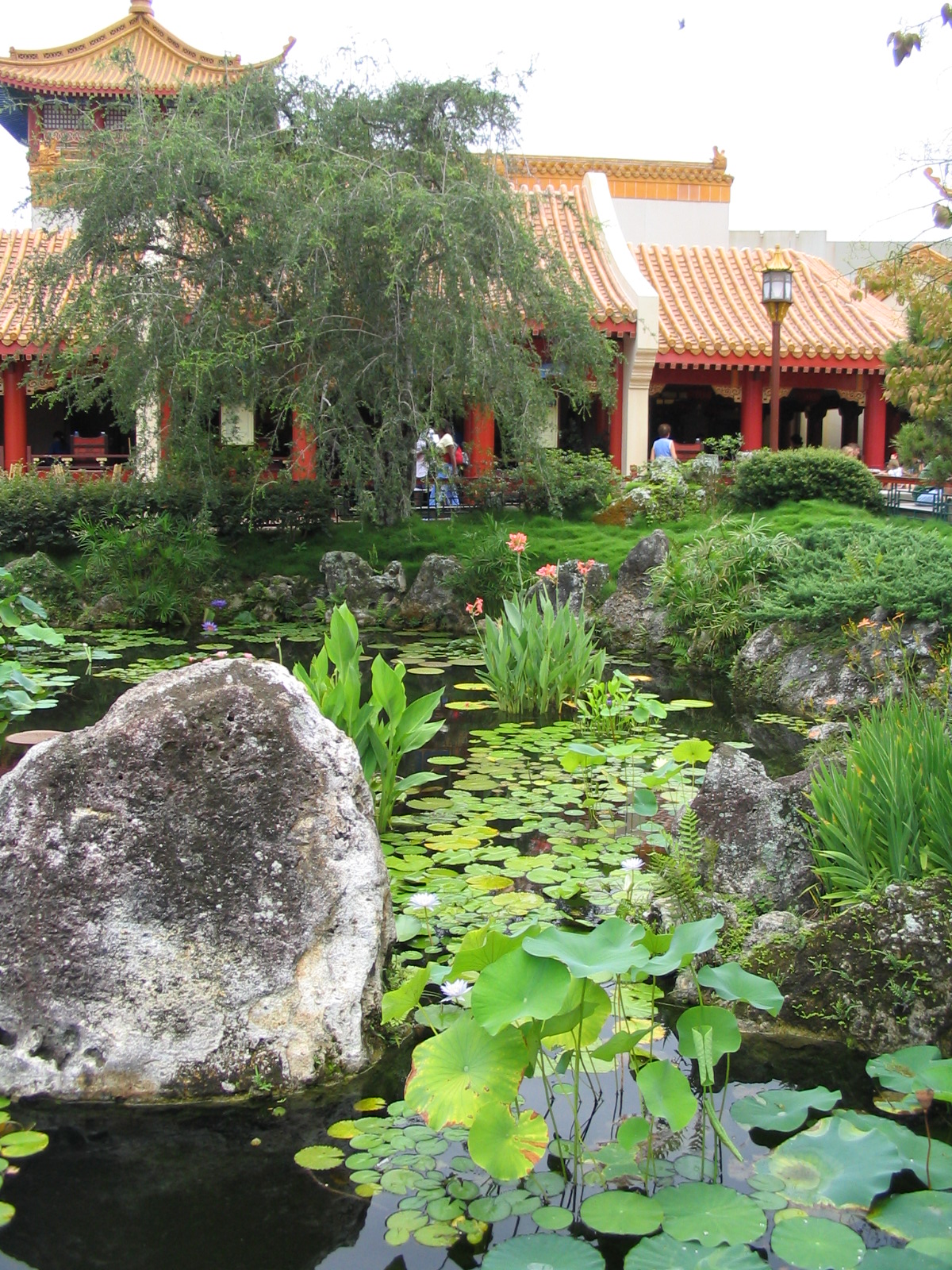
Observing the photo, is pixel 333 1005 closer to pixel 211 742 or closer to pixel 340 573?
pixel 211 742

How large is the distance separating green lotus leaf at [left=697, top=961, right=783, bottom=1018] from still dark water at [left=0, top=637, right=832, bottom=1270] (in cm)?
42

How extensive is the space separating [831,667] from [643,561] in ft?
9.79

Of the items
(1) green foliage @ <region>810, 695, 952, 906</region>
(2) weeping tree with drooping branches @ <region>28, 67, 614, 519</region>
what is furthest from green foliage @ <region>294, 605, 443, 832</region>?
(2) weeping tree with drooping branches @ <region>28, 67, 614, 519</region>

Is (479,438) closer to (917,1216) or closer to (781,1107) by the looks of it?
(781,1107)

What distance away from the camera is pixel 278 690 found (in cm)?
318

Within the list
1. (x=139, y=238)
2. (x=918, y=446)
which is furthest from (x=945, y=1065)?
(x=918, y=446)

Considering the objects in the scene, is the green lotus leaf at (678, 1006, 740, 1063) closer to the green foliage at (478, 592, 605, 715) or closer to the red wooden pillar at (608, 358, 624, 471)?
the green foliage at (478, 592, 605, 715)

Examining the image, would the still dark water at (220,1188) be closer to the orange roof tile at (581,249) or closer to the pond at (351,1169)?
the pond at (351,1169)

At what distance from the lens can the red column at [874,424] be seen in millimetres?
17562

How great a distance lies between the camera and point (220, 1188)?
8.69 feet

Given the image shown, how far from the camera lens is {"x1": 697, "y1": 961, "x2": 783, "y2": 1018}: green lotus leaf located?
8.55ft

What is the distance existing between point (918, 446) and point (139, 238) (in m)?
9.05

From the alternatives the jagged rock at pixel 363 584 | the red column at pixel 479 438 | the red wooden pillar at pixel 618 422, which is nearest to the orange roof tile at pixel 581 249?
the red wooden pillar at pixel 618 422

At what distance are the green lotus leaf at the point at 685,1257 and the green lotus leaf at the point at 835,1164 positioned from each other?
264mm
